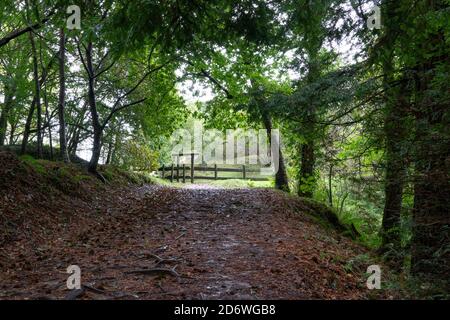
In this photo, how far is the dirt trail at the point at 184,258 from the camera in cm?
402

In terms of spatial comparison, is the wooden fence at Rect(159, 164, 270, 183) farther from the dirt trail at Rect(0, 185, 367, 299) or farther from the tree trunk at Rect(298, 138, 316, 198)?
the dirt trail at Rect(0, 185, 367, 299)

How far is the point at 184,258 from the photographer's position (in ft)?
16.7

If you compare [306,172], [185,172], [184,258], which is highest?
[185,172]

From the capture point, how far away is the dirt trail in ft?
13.2

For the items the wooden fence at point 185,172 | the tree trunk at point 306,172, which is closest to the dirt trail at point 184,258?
the tree trunk at point 306,172

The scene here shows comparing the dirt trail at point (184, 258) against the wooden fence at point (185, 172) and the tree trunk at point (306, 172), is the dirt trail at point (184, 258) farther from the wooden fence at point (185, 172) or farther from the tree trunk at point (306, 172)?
the wooden fence at point (185, 172)

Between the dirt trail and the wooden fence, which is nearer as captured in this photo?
the dirt trail

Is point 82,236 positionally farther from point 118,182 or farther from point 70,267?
point 118,182

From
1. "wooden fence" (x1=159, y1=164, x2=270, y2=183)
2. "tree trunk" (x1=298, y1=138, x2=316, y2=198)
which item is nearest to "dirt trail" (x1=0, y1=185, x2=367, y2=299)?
"tree trunk" (x1=298, y1=138, x2=316, y2=198)

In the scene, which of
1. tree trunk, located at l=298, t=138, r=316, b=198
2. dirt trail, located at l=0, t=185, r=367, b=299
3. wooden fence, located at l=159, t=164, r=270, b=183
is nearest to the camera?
dirt trail, located at l=0, t=185, r=367, b=299

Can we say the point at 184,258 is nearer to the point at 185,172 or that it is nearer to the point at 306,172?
the point at 306,172

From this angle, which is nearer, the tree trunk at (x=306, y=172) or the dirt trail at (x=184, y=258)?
the dirt trail at (x=184, y=258)

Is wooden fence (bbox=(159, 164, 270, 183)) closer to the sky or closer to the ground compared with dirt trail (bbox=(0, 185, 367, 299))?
closer to the sky

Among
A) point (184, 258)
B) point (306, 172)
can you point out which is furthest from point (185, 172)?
point (184, 258)
